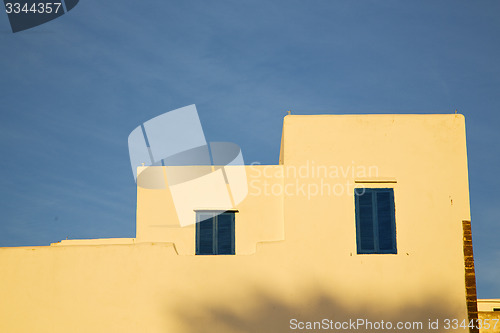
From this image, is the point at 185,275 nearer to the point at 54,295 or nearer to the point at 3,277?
the point at 54,295

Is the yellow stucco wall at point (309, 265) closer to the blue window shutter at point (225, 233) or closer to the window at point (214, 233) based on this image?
the window at point (214, 233)

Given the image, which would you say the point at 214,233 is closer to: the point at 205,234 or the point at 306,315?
the point at 205,234

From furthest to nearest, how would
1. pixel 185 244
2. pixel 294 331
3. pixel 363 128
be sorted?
pixel 185 244, pixel 363 128, pixel 294 331

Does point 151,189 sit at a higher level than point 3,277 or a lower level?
higher

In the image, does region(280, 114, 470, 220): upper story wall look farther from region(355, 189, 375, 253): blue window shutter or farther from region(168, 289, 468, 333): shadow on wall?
region(168, 289, 468, 333): shadow on wall

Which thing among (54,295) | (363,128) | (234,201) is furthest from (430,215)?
(54,295)

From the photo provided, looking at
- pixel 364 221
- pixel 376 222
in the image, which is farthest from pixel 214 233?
pixel 376 222

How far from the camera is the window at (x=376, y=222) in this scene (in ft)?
48.1

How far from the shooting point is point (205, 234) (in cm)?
1667

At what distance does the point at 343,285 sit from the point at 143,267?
4.64 meters

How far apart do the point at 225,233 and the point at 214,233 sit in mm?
296

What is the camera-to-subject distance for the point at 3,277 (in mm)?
14891

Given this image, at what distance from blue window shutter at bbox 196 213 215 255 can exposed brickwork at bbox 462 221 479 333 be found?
6248 mm

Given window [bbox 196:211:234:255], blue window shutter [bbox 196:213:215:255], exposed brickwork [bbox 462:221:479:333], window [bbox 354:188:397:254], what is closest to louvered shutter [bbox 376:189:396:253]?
window [bbox 354:188:397:254]
